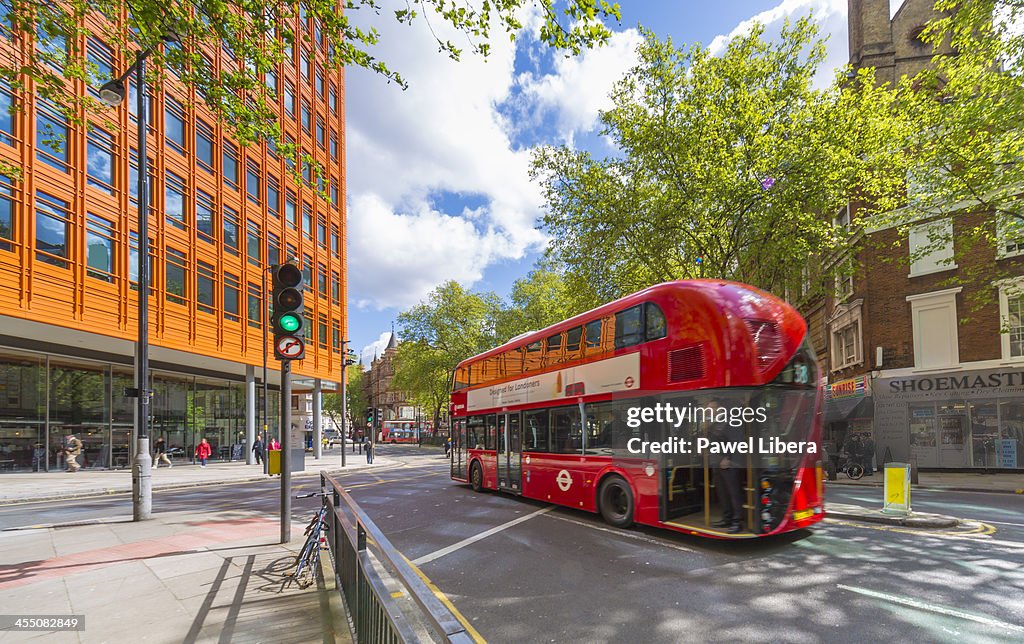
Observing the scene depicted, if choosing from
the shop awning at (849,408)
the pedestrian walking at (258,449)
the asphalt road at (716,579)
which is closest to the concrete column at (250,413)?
the pedestrian walking at (258,449)

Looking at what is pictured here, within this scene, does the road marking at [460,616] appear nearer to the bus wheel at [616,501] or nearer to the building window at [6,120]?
the bus wheel at [616,501]

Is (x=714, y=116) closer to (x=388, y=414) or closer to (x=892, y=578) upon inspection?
(x=892, y=578)

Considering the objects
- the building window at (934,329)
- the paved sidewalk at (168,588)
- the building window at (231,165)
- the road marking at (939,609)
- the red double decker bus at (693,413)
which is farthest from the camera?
the building window at (231,165)

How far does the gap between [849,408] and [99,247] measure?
29870 millimetres

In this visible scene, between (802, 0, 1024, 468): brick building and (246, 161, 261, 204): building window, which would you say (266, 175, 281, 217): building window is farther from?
(802, 0, 1024, 468): brick building

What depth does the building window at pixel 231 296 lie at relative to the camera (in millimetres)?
26750

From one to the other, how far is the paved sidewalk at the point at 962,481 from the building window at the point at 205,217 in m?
27.7

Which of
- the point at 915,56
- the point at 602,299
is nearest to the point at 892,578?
the point at 602,299

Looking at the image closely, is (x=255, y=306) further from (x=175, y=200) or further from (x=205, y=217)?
(x=175, y=200)

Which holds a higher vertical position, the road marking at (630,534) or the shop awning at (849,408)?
the shop awning at (849,408)

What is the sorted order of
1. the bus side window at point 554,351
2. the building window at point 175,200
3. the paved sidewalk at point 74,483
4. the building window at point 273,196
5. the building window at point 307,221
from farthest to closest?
1. the building window at point 307,221
2. the building window at point 273,196
3. the building window at point 175,200
4. the paved sidewalk at point 74,483
5. the bus side window at point 554,351

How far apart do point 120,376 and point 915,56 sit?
3751 cm

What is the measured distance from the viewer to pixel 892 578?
6246 millimetres

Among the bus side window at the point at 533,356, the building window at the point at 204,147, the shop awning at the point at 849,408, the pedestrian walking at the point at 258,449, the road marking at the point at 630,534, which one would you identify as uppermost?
the building window at the point at 204,147
